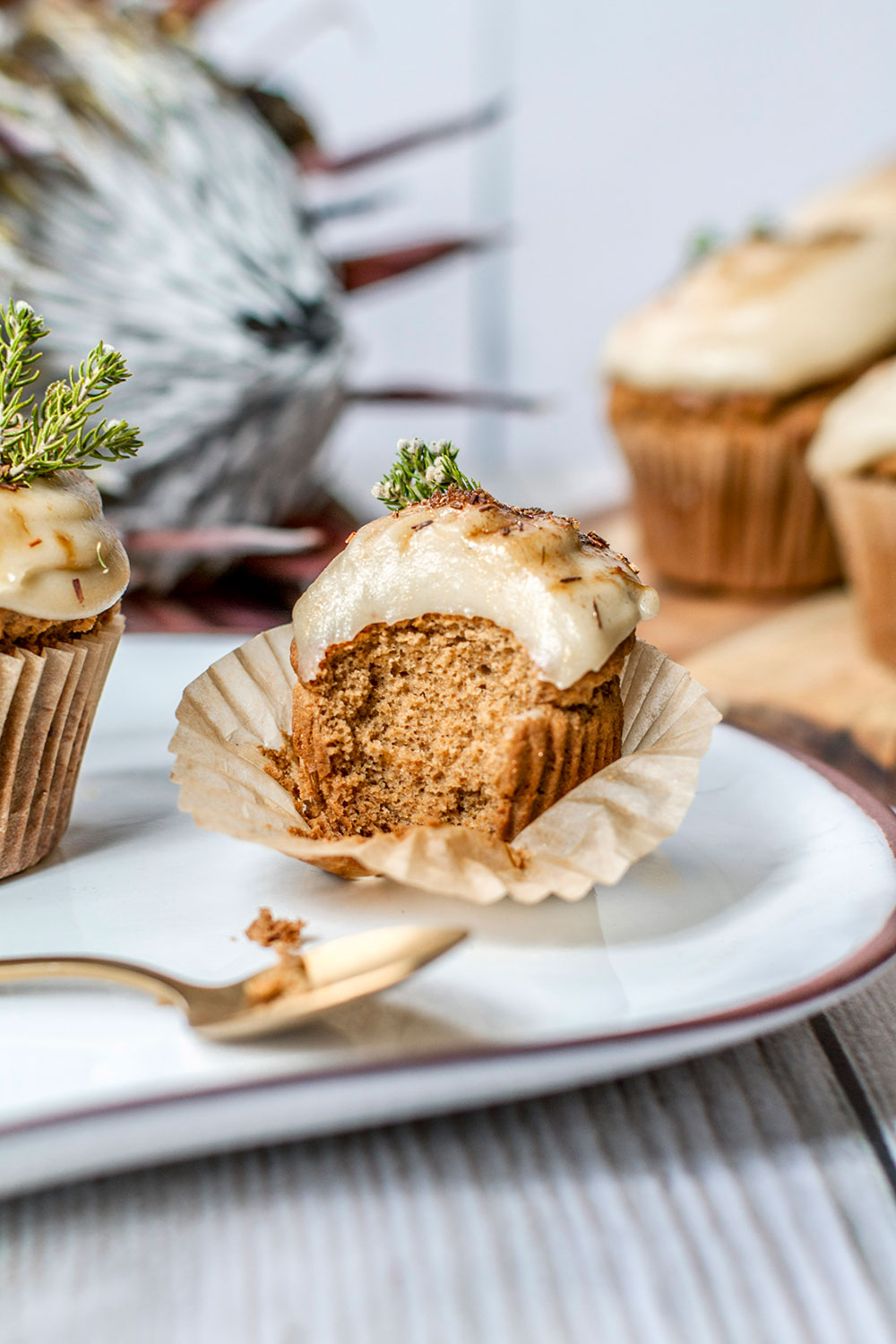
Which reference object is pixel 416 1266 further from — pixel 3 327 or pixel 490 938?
pixel 3 327

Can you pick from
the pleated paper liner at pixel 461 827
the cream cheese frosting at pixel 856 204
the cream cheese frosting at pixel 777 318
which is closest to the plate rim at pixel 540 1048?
the pleated paper liner at pixel 461 827

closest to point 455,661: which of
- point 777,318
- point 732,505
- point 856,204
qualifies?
point 777,318

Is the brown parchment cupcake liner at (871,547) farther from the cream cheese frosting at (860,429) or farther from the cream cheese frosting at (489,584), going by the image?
the cream cheese frosting at (489,584)

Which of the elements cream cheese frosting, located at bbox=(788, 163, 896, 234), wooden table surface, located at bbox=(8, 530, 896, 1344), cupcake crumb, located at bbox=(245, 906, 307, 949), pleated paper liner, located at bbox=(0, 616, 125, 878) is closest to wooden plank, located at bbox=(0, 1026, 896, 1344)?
wooden table surface, located at bbox=(8, 530, 896, 1344)

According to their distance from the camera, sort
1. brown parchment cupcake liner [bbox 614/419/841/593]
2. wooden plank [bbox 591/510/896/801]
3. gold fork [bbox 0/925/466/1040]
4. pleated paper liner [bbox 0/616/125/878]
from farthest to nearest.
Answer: brown parchment cupcake liner [bbox 614/419/841/593]
wooden plank [bbox 591/510/896/801]
pleated paper liner [bbox 0/616/125/878]
gold fork [bbox 0/925/466/1040]

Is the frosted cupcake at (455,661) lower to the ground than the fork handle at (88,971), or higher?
higher

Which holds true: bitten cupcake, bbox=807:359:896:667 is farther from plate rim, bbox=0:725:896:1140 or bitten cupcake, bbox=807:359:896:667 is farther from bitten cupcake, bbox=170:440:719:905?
plate rim, bbox=0:725:896:1140

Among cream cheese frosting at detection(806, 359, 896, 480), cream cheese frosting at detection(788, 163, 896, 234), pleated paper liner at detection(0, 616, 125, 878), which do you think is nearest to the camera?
pleated paper liner at detection(0, 616, 125, 878)
